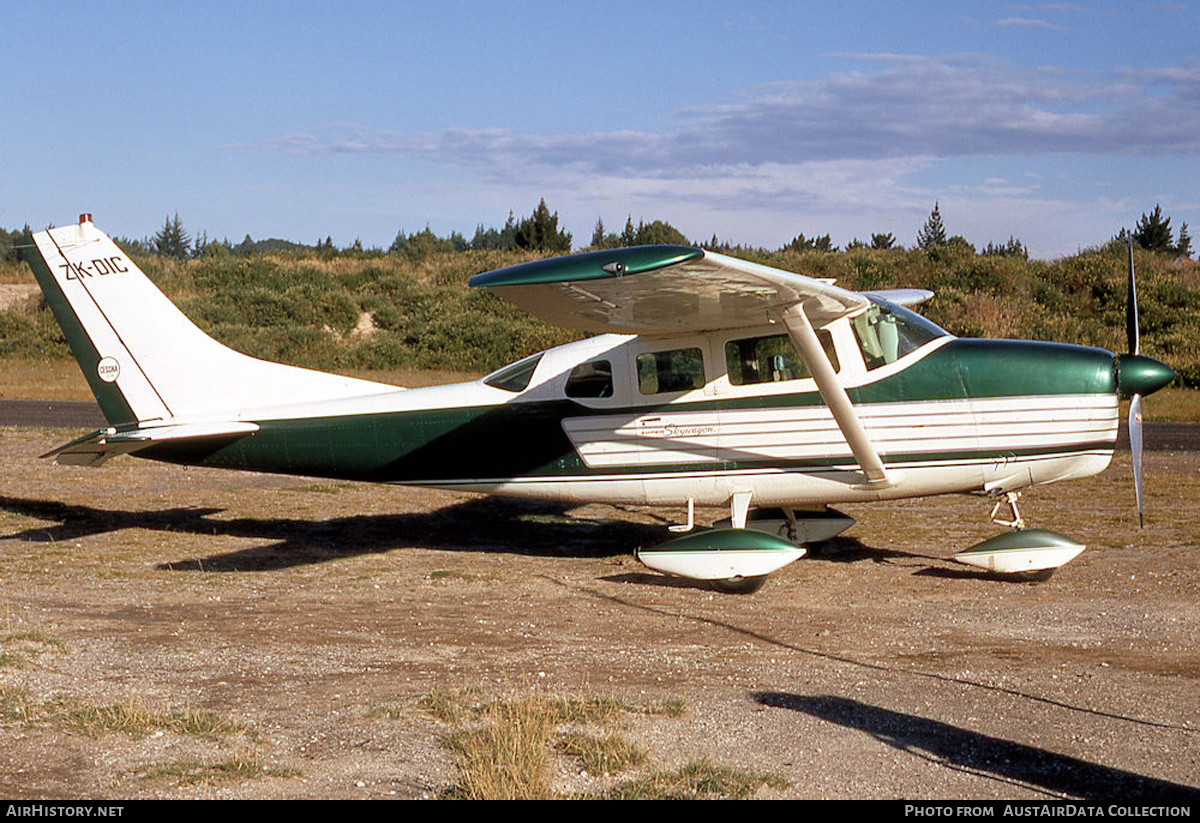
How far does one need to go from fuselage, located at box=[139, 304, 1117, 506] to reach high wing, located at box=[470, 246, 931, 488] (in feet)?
1.04

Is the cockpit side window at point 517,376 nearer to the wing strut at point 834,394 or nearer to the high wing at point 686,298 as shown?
the high wing at point 686,298

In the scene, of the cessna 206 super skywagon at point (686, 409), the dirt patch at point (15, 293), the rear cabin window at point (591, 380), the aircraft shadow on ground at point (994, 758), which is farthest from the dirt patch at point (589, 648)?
the dirt patch at point (15, 293)

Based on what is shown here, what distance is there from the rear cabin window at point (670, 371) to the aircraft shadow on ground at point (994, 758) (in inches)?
176

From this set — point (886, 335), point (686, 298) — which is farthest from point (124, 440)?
point (886, 335)

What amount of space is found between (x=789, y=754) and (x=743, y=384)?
521 cm

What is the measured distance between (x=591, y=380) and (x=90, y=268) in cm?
518

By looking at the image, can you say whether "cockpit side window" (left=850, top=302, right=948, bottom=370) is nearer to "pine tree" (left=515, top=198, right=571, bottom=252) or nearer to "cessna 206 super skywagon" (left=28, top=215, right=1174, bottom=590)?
"cessna 206 super skywagon" (left=28, top=215, right=1174, bottom=590)

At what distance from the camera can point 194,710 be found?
618 centimetres

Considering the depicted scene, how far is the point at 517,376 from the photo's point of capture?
436 inches

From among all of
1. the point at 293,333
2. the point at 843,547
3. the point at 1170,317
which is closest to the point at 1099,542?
the point at 843,547

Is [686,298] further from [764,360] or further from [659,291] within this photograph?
[764,360]

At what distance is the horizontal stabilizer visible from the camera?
1050 centimetres

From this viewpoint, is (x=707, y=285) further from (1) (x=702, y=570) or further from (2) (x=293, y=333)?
(2) (x=293, y=333)

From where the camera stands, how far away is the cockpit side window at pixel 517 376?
36.2 feet
